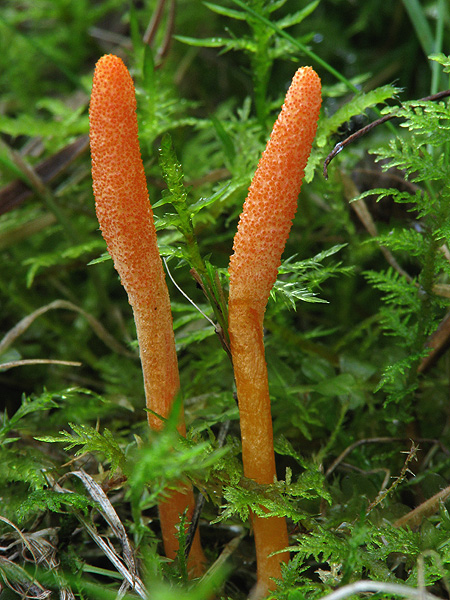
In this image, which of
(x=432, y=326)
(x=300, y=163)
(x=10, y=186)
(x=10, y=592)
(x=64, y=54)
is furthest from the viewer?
(x=64, y=54)

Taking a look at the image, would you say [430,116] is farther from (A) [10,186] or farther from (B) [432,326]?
(A) [10,186]

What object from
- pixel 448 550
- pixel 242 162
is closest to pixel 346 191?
pixel 242 162

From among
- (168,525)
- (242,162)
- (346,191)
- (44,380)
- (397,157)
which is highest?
(397,157)

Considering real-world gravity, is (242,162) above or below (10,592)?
above
